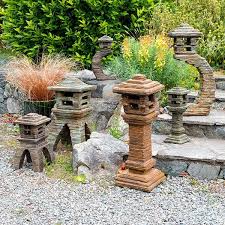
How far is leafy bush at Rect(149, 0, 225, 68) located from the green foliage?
9.20 ft

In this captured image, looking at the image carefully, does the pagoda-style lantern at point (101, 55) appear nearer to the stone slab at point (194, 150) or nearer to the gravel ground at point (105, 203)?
the stone slab at point (194, 150)

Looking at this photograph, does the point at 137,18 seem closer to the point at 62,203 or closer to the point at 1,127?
the point at 1,127

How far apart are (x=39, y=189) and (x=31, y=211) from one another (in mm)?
525

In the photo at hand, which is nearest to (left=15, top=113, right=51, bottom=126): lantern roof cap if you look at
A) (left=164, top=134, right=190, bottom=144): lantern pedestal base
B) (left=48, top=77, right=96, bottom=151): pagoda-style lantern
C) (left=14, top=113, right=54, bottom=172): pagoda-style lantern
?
(left=14, top=113, right=54, bottom=172): pagoda-style lantern

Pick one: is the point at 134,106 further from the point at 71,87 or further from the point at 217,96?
the point at 217,96

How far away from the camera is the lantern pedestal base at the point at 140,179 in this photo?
17.0 feet

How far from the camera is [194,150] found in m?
5.66

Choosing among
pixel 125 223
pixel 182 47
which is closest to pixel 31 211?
pixel 125 223

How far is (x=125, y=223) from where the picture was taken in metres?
4.52

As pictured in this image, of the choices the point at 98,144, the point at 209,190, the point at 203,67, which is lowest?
the point at 209,190

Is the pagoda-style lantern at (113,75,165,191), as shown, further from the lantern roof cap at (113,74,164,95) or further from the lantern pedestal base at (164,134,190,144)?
the lantern pedestal base at (164,134,190,144)

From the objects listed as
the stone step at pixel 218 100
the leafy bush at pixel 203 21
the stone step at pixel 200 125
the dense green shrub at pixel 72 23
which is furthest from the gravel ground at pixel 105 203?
the dense green shrub at pixel 72 23

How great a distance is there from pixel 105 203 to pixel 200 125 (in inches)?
67.4

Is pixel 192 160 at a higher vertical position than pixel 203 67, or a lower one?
lower
